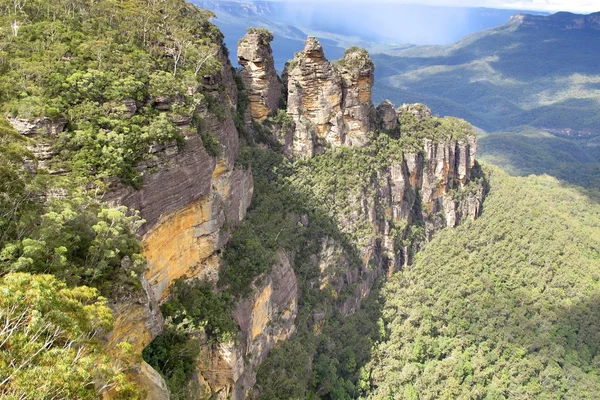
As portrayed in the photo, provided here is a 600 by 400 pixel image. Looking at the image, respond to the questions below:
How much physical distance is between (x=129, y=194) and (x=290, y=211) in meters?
21.4

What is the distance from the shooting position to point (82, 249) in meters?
12.8

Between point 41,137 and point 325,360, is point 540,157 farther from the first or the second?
point 41,137

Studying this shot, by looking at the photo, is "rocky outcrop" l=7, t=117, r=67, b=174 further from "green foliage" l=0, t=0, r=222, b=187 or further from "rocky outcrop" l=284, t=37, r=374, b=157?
"rocky outcrop" l=284, t=37, r=374, b=157

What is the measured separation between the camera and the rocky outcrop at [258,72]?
39.2 metres

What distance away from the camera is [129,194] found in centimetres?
1712

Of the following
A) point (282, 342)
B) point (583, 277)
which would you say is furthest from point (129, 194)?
point (583, 277)

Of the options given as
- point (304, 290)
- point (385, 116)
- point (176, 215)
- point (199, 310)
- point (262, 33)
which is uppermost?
point (262, 33)

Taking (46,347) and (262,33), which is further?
(262,33)

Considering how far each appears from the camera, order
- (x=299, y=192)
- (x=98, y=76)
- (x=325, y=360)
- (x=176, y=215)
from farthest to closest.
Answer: (x=299, y=192)
(x=325, y=360)
(x=176, y=215)
(x=98, y=76)

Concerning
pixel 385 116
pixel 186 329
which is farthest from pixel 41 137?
pixel 385 116

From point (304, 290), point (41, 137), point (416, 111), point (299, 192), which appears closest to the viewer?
point (41, 137)

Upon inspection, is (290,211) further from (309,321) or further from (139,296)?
(139,296)

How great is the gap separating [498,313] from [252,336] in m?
26.9

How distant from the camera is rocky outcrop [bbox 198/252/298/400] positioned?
20922 millimetres
